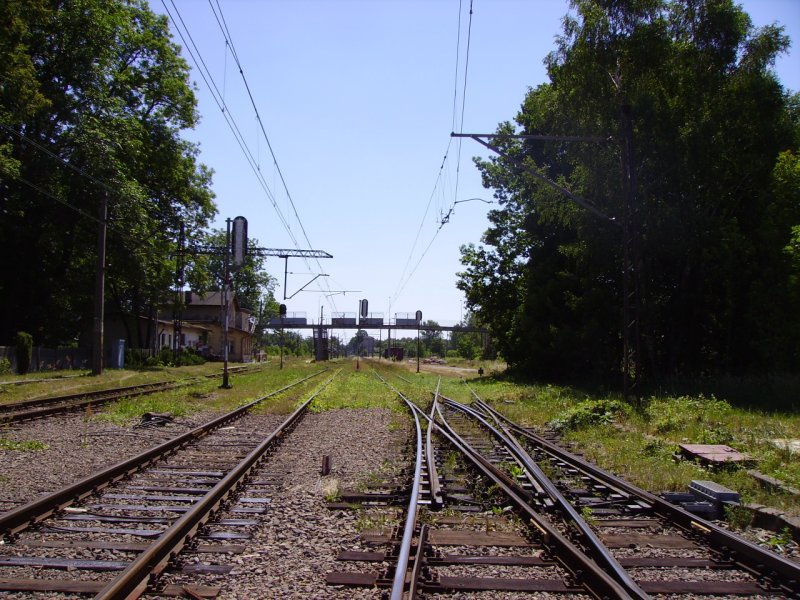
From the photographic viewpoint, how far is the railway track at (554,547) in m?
4.73

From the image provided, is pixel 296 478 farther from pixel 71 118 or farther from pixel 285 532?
pixel 71 118

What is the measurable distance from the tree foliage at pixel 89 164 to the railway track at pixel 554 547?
25.2 metres

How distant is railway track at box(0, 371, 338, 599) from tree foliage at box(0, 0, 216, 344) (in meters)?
22.4

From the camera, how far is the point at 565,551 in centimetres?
534

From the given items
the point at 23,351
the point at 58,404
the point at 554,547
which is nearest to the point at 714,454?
the point at 554,547

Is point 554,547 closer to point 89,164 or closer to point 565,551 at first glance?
point 565,551

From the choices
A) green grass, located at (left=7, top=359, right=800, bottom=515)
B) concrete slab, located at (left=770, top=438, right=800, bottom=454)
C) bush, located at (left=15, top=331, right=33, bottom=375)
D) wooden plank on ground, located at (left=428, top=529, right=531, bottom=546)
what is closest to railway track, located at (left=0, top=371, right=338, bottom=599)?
wooden plank on ground, located at (left=428, top=529, right=531, bottom=546)

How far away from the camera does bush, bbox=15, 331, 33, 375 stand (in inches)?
1135

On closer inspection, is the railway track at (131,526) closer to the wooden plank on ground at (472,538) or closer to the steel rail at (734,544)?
the wooden plank on ground at (472,538)

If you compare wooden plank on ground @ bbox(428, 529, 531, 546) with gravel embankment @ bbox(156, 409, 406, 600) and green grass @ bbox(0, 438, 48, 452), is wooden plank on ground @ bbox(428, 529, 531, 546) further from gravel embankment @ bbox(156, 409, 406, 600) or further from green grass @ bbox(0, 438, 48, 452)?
green grass @ bbox(0, 438, 48, 452)

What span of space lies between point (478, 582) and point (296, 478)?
13.9 ft

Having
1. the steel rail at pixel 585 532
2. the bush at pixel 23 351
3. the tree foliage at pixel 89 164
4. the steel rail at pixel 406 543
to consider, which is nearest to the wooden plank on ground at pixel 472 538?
the steel rail at pixel 406 543

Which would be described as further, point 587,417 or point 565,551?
point 587,417

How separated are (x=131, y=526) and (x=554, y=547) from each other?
Result: 3937mm
